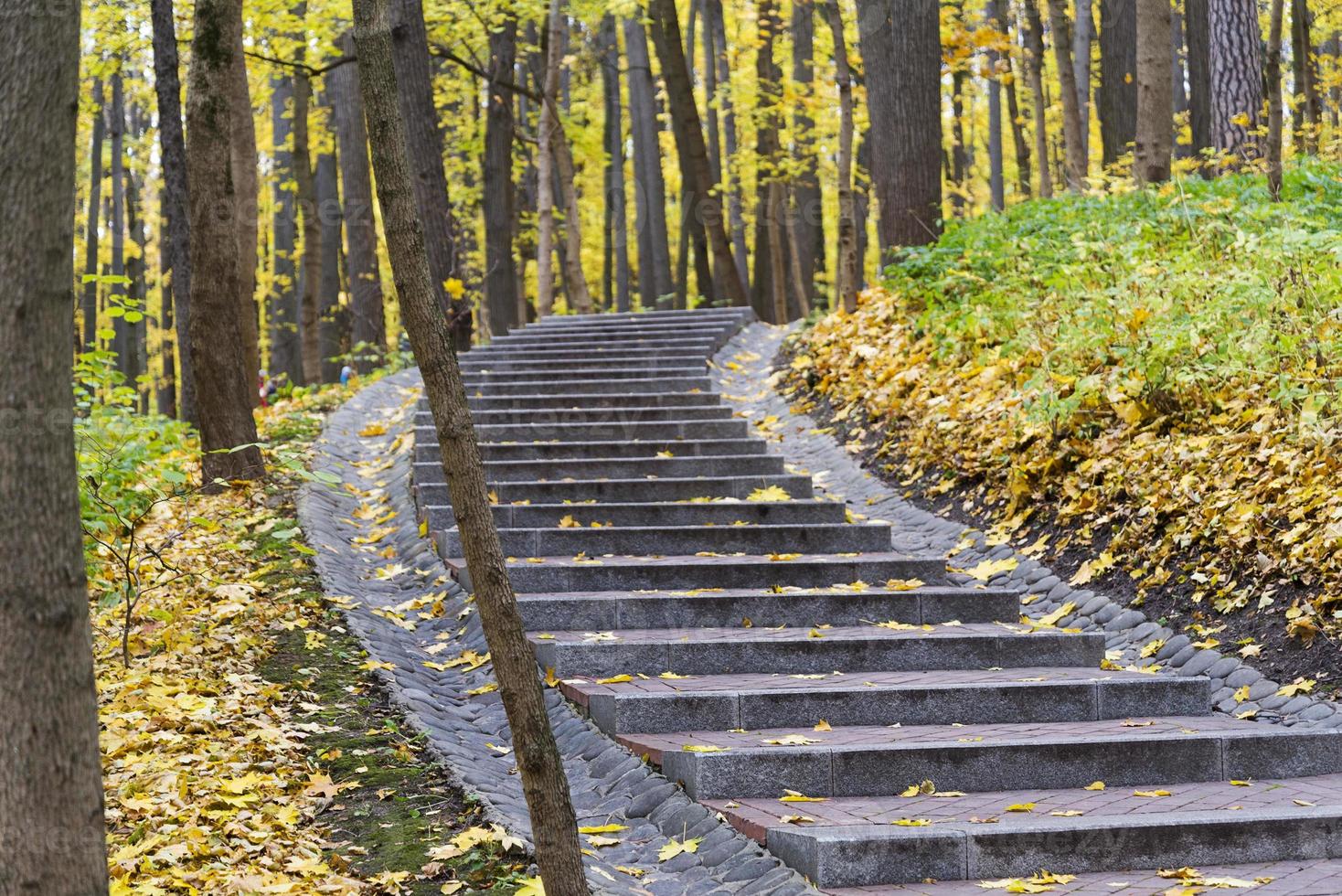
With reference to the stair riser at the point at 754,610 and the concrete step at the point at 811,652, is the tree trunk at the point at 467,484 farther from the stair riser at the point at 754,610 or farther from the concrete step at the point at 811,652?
the stair riser at the point at 754,610

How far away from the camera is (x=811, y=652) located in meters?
5.88

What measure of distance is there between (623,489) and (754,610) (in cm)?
227

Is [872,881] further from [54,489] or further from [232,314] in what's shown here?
[232,314]

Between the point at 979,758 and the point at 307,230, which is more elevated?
the point at 307,230

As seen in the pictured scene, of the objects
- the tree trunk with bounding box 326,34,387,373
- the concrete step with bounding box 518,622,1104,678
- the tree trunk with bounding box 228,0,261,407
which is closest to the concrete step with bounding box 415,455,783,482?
the tree trunk with bounding box 228,0,261,407

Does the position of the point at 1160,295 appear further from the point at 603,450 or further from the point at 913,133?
the point at 913,133

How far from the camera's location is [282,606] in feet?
21.5

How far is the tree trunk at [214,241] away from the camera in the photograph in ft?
28.5

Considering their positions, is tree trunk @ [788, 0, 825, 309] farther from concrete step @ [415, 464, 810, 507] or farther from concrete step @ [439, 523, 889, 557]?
concrete step @ [439, 523, 889, 557]

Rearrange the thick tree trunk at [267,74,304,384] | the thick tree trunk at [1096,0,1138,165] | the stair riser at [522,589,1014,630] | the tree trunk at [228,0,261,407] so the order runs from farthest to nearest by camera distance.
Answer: the thick tree trunk at [267,74,304,384]
the thick tree trunk at [1096,0,1138,165]
the tree trunk at [228,0,261,407]
the stair riser at [522,589,1014,630]

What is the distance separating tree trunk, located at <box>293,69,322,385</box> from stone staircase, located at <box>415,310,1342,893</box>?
31.5ft

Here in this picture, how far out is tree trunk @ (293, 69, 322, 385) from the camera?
1775 cm

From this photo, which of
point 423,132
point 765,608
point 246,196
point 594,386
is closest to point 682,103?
point 423,132

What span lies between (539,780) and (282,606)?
12.2 feet
